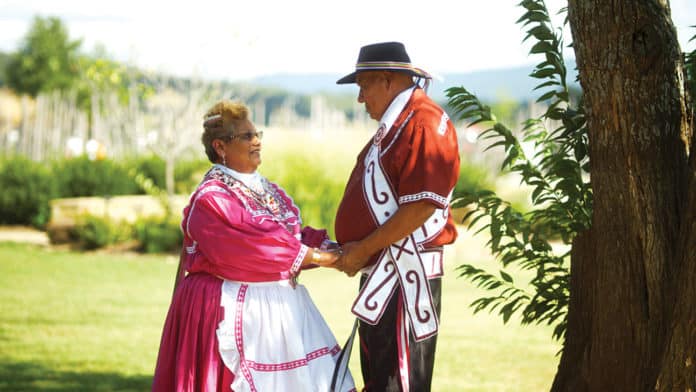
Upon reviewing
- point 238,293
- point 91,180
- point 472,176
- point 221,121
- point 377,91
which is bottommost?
point 91,180

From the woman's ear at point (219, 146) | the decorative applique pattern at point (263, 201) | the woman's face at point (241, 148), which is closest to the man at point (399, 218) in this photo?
the decorative applique pattern at point (263, 201)

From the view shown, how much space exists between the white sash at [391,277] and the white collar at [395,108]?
11cm

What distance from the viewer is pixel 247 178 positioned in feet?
13.1

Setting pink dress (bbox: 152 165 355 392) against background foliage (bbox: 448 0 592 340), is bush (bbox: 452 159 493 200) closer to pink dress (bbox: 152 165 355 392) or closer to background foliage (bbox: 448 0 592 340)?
background foliage (bbox: 448 0 592 340)

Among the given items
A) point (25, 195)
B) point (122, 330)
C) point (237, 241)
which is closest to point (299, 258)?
point (237, 241)

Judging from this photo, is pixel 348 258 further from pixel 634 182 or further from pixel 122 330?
pixel 122 330

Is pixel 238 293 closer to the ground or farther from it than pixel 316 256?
closer to the ground

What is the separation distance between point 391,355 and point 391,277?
320mm

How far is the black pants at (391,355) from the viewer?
3.48m

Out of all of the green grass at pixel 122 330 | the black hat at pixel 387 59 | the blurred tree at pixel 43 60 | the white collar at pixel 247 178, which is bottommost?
the green grass at pixel 122 330

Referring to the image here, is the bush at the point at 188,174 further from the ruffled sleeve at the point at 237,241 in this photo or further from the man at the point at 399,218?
the man at the point at 399,218

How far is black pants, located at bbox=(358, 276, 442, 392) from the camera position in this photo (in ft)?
11.4

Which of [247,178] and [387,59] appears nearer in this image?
[387,59]

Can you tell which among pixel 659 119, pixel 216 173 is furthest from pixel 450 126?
pixel 216 173
